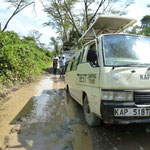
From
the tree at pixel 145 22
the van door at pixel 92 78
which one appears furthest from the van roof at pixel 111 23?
the tree at pixel 145 22

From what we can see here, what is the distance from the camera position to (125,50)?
2859 mm

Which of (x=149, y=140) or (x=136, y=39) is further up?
(x=136, y=39)

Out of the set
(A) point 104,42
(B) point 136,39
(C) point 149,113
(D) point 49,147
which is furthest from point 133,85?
(D) point 49,147

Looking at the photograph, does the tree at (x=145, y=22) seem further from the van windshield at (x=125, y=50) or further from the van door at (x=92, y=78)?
the van door at (x=92, y=78)

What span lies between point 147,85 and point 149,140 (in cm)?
113

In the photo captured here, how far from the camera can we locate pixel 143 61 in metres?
2.66

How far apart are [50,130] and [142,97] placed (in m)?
2.10

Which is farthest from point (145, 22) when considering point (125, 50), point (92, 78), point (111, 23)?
point (92, 78)

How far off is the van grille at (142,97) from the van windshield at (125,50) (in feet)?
1.87

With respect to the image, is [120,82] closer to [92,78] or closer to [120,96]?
[120,96]

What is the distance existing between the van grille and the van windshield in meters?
0.57

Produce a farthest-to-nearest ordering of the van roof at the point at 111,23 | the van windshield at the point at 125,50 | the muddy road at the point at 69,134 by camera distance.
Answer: the van roof at the point at 111,23
the van windshield at the point at 125,50
the muddy road at the point at 69,134

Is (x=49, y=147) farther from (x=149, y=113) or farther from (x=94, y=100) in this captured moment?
(x=149, y=113)

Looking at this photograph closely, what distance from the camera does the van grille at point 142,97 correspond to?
2.31 m
